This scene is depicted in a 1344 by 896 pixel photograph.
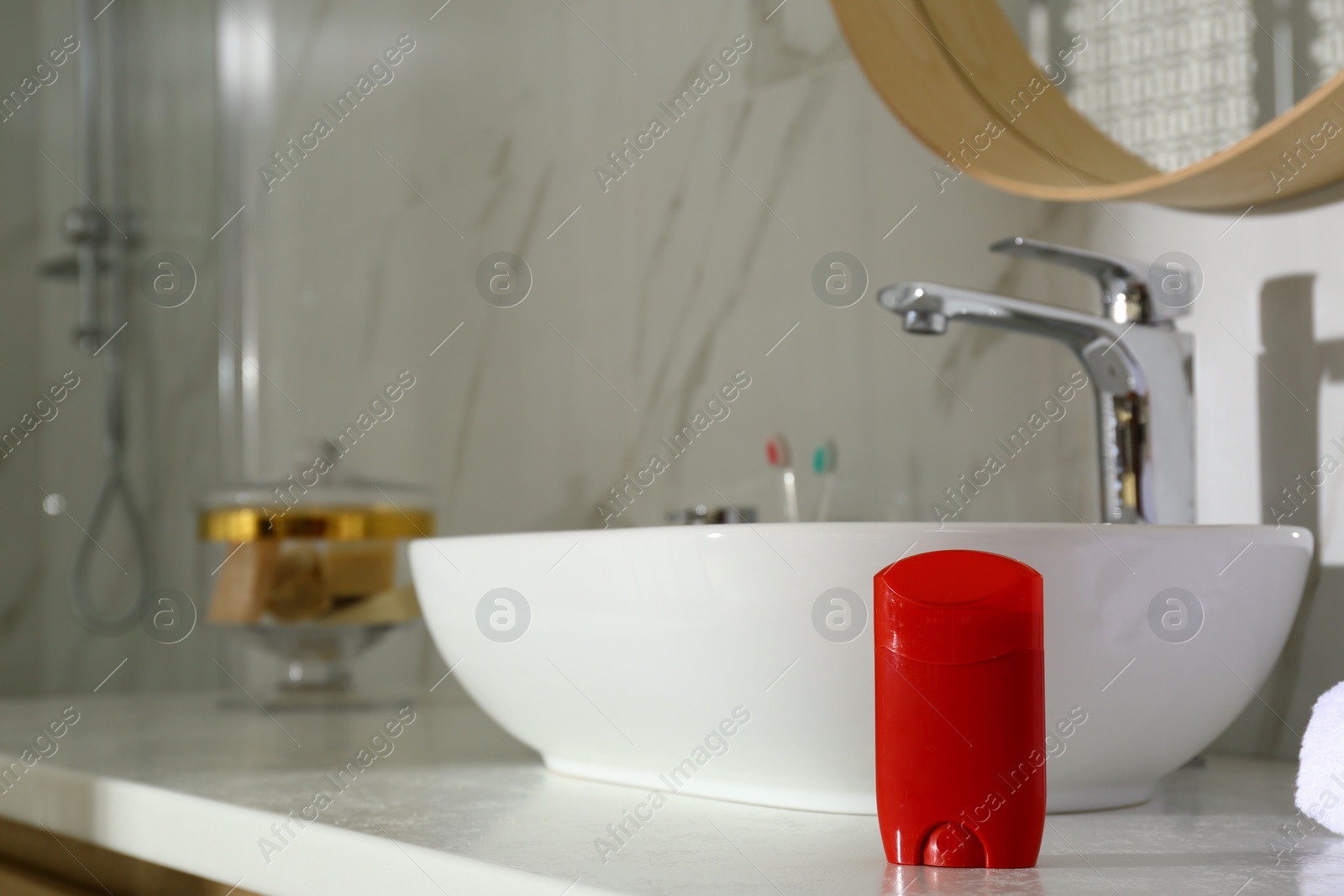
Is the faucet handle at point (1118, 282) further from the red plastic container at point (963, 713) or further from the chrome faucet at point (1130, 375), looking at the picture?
the red plastic container at point (963, 713)

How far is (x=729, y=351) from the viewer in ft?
3.57

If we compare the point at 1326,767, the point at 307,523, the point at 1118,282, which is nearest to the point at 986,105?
the point at 1118,282

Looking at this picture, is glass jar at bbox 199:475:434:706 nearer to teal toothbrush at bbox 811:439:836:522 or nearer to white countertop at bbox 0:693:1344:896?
white countertop at bbox 0:693:1344:896

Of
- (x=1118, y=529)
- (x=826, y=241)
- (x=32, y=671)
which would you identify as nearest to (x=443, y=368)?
(x=826, y=241)

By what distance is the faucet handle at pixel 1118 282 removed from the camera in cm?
75

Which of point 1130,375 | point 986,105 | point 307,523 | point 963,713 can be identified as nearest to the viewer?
point 963,713

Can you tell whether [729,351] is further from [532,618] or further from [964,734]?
[964,734]

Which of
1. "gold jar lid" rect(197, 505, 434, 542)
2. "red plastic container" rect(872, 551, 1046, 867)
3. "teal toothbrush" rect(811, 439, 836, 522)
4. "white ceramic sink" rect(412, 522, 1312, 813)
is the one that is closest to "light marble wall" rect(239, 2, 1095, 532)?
"teal toothbrush" rect(811, 439, 836, 522)

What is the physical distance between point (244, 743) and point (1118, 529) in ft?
2.10

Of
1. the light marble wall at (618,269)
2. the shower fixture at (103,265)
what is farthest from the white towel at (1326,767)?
the shower fixture at (103,265)

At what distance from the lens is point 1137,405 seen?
748mm

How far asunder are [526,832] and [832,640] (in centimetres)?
16

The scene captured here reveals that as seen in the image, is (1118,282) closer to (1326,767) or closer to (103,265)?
(1326,767)

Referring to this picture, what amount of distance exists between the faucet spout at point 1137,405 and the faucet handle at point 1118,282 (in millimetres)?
12
